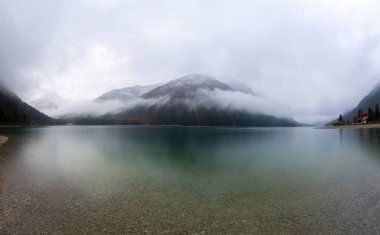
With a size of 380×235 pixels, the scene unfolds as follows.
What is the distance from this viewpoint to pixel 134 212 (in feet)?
58.2

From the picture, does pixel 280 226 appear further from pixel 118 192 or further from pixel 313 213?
pixel 118 192

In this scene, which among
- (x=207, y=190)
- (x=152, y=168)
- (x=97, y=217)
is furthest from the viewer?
(x=152, y=168)

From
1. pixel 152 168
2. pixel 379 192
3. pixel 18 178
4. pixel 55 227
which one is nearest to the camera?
pixel 55 227

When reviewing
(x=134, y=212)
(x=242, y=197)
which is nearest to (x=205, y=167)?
(x=242, y=197)

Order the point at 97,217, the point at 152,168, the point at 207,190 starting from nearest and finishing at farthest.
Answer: the point at 97,217, the point at 207,190, the point at 152,168

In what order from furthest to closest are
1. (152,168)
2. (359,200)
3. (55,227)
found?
(152,168) < (359,200) < (55,227)

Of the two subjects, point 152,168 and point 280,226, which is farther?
point 152,168

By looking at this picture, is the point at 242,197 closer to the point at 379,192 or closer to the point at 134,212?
the point at 134,212

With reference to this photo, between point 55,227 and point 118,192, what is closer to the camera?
point 55,227

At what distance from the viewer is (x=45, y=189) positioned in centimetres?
2373

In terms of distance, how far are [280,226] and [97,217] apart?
1211 cm

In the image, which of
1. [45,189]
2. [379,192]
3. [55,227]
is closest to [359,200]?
[379,192]

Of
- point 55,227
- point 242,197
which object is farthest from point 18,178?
point 242,197

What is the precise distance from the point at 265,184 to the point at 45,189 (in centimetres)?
2208
